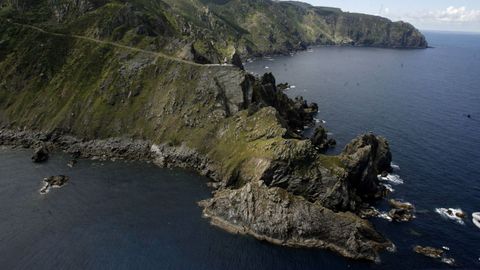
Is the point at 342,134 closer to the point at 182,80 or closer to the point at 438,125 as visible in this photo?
the point at 438,125

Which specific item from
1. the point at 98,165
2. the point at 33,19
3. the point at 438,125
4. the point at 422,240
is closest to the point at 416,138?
the point at 438,125

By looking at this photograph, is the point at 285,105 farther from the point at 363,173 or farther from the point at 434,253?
the point at 434,253

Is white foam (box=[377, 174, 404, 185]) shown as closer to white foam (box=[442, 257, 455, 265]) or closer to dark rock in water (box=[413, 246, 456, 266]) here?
dark rock in water (box=[413, 246, 456, 266])

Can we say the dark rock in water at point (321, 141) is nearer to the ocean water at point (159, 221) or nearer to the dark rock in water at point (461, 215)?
the ocean water at point (159, 221)

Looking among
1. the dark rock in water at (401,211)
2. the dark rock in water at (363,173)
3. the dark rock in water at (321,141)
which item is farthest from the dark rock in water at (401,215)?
the dark rock in water at (321,141)

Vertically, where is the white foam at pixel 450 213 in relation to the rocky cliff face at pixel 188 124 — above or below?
below

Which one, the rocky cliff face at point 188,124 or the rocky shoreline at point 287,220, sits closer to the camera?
the rocky shoreline at point 287,220
